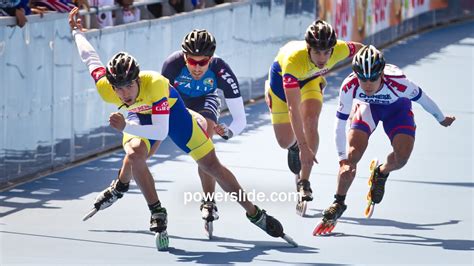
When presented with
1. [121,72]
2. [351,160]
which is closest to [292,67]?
[351,160]

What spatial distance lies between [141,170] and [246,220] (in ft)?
5.49

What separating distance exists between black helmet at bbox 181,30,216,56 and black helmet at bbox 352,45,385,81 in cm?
117

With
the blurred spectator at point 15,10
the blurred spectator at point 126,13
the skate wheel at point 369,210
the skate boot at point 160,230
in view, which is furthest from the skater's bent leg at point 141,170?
the blurred spectator at point 126,13

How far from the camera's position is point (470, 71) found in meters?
23.3

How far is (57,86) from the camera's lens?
13.0m

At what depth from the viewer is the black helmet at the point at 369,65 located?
1008 cm

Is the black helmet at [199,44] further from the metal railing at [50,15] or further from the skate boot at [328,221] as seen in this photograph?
the metal railing at [50,15]

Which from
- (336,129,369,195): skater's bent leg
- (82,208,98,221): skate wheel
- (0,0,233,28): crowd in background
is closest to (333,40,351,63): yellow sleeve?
(336,129,369,195): skater's bent leg

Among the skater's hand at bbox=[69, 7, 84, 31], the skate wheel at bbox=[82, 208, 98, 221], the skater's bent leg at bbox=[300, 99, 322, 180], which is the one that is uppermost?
the skater's hand at bbox=[69, 7, 84, 31]

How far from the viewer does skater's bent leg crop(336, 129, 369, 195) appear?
34.2 feet

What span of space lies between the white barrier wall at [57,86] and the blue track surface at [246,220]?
261 millimetres

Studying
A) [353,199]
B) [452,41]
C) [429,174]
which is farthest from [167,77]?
[452,41]

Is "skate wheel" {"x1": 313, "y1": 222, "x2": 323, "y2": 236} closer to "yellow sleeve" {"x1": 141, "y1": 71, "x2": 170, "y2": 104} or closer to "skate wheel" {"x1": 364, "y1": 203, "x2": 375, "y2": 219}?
"skate wheel" {"x1": 364, "y1": 203, "x2": 375, "y2": 219}

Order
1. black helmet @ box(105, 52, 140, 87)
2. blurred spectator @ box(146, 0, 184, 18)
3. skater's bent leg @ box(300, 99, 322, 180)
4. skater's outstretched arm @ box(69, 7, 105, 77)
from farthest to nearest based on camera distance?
blurred spectator @ box(146, 0, 184, 18) → skater's bent leg @ box(300, 99, 322, 180) → skater's outstretched arm @ box(69, 7, 105, 77) → black helmet @ box(105, 52, 140, 87)
